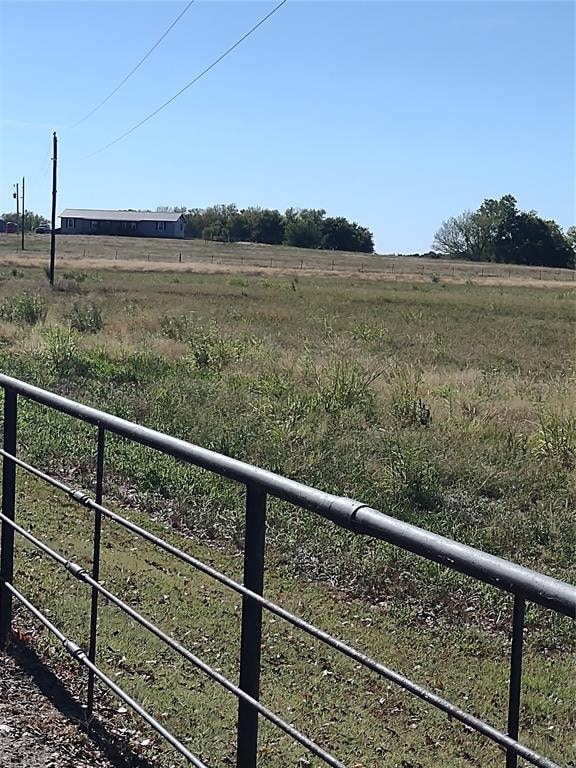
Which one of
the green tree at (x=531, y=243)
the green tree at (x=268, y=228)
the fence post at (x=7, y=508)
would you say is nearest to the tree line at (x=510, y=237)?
the green tree at (x=531, y=243)

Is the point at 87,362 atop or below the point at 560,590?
below

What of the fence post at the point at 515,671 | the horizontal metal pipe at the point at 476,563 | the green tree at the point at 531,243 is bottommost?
the fence post at the point at 515,671

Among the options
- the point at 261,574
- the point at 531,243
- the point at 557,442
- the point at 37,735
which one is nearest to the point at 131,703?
the point at 37,735

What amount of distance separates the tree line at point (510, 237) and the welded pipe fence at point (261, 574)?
387 ft

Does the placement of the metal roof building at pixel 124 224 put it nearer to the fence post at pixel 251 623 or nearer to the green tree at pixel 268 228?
the green tree at pixel 268 228

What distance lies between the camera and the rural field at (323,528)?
4.44 m

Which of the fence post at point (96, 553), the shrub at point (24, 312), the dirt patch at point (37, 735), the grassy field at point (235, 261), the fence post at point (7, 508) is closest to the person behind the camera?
the dirt patch at point (37, 735)

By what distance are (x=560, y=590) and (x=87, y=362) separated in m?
14.6

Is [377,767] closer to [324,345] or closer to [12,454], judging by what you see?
[12,454]

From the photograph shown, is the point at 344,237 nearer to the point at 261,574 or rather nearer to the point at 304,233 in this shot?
the point at 304,233

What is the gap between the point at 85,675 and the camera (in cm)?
401

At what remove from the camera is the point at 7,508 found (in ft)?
13.9

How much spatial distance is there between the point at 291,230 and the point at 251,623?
134 meters

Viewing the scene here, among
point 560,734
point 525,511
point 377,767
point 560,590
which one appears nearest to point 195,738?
point 377,767
